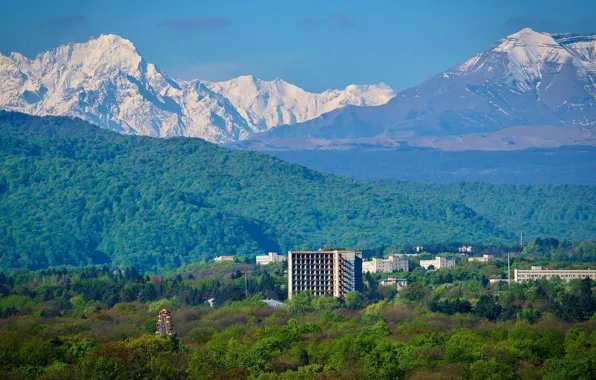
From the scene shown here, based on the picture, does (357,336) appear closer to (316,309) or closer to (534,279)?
(316,309)

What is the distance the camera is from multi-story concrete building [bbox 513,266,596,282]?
155 m

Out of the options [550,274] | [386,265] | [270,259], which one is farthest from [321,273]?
[270,259]

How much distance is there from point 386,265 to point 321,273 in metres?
40.7

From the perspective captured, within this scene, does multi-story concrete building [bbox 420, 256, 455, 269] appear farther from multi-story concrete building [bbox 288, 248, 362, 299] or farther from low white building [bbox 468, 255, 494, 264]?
multi-story concrete building [bbox 288, 248, 362, 299]

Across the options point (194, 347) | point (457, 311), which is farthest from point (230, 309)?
point (194, 347)

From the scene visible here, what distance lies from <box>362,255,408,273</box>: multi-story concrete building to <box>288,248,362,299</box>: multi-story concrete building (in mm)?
36310

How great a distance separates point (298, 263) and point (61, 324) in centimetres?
3880

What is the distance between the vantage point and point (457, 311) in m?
117

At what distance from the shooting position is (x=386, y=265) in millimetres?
175625

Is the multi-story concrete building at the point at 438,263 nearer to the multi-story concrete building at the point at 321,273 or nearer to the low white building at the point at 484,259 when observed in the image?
the low white building at the point at 484,259

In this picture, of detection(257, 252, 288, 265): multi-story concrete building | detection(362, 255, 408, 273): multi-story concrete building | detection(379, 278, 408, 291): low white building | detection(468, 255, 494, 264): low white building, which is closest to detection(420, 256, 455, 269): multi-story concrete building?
detection(468, 255, 494, 264): low white building

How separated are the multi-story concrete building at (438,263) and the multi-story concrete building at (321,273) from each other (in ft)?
143

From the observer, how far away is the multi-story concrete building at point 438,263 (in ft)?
591

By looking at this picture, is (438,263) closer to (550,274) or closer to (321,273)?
(550,274)
